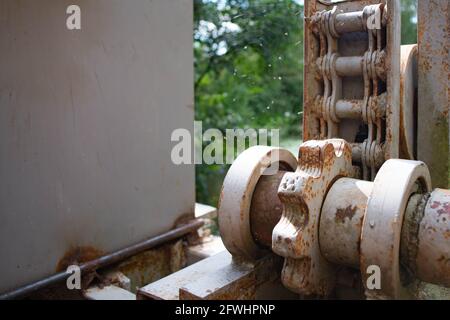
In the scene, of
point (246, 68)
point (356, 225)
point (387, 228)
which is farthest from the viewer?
point (246, 68)

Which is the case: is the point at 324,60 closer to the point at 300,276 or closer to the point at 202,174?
the point at 300,276

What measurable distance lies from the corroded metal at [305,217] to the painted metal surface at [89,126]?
1111 mm

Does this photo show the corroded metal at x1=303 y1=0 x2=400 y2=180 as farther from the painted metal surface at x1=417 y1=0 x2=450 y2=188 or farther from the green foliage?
the green foliage

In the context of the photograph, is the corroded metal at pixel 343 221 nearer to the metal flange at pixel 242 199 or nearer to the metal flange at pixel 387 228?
the metal flange at pixel 387 228

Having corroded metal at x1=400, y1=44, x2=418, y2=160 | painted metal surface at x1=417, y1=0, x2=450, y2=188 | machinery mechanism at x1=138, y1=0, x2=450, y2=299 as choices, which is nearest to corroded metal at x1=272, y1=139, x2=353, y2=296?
machinery mechanism at x1=138, y1=0, x2=450, y2=299

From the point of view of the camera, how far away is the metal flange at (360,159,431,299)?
138 centimetres

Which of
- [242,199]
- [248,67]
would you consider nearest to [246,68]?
[248,67]

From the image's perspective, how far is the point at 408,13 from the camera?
6.18 metres

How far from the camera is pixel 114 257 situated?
2410 mm

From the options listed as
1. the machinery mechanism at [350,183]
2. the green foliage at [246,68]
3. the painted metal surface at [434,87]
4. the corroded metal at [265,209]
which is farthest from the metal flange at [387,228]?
the green foliage at [246,68]

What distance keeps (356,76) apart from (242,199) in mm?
743

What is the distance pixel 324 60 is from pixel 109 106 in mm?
1104

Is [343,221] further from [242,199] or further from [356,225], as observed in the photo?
[242,199]

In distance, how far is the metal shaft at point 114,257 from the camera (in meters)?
2.00
